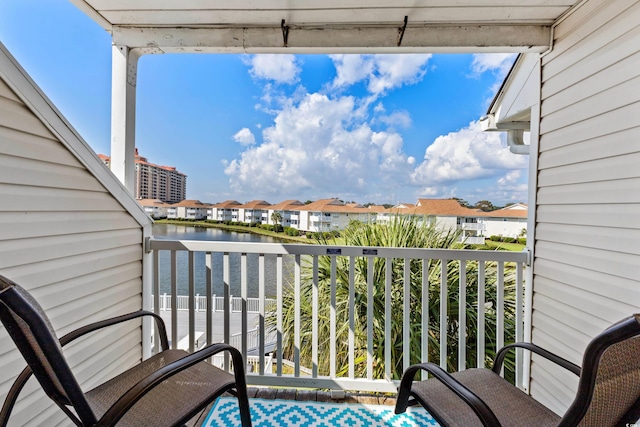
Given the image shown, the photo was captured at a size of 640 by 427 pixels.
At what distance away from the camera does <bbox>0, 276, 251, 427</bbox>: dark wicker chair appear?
810 millimetres

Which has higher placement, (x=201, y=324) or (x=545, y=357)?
(x=545, y=357)

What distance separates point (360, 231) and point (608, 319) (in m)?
1.77

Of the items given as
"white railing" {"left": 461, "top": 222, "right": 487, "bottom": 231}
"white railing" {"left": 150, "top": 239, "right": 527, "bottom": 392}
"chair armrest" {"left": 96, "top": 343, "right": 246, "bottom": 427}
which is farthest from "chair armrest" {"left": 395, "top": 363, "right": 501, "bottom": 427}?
"white railing" {"left": 461, "top": 222, "right": 487, "bottom": 231}

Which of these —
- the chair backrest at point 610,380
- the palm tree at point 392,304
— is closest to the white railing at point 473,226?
the palm tree at point 392,304

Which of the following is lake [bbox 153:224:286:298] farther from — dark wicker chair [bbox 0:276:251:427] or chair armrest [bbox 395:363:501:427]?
chair armrest [bbox 395:363:501:427]

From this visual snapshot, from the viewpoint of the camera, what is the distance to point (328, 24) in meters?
1.98

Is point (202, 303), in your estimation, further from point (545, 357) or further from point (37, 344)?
point (545, 357)

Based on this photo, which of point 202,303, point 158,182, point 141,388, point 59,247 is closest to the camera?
point 141,388

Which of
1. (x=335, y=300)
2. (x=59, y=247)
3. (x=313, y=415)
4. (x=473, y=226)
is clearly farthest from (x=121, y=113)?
(x=473, y=226)

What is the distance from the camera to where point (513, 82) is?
96.9 inches

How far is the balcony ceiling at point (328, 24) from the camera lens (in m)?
1.79

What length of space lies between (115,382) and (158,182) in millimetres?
1527

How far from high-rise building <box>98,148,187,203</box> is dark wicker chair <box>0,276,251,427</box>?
108cm

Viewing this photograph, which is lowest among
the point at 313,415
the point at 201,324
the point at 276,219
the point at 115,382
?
the point at 313,415
